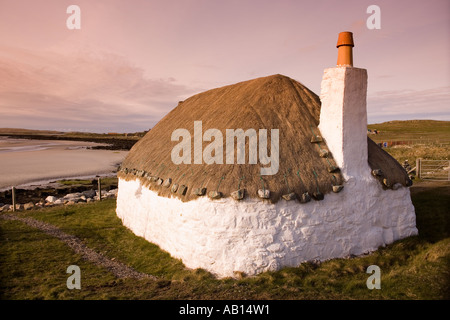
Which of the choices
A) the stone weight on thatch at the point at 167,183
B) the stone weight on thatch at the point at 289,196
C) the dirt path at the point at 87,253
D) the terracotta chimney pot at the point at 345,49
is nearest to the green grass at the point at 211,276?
the dirt path at the point at 87,253

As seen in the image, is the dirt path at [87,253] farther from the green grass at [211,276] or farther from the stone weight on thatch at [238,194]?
the stone weight on thatch at [238,194]

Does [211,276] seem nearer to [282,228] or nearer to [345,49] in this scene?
[282,228]

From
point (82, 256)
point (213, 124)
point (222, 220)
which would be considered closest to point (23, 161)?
point (82, 256)

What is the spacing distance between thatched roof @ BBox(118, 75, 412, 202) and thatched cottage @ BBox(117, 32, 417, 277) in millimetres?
41

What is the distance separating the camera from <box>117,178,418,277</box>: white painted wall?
831 cm

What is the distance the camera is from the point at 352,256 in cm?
905

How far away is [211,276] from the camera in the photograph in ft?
28.0

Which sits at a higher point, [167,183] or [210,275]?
[167,183]

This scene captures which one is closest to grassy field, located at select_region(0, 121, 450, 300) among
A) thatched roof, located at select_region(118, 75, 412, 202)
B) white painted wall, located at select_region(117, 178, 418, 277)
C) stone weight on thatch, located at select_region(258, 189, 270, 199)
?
white painted wall, located at select_region(117, 178, 418, 277)

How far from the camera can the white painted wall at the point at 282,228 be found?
27.3ft

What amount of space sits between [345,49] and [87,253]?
12.3 metres

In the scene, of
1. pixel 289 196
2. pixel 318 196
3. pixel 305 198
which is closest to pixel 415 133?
pixel 318 196
